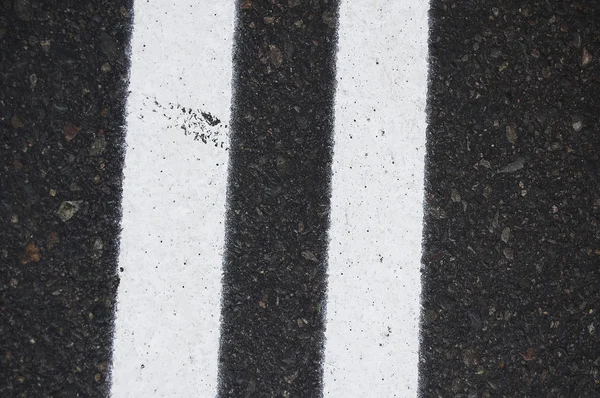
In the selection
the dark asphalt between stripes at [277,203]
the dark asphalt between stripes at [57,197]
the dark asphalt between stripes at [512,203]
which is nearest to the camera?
the dark asphalt between stripes at [57,197]

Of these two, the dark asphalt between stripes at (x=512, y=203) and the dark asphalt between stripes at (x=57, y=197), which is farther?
the dark asphalt between stripes at (x=512, y=203)

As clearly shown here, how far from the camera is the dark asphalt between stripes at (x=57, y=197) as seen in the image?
2049 mm

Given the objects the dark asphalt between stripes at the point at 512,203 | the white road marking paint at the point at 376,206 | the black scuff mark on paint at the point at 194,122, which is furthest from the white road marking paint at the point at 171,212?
the dark asphalt between stripes at the point at 512,203

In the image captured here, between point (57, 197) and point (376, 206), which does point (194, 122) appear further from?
point (376, 206)

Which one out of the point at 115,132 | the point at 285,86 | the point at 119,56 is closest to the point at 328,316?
the point at 285,86

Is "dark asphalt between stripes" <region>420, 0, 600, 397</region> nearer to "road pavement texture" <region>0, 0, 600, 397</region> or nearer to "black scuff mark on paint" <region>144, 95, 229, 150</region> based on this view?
"road pavement texture" <region>0, 0, 600, 397</region>

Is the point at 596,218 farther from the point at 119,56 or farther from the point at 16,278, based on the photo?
the point at 16,278

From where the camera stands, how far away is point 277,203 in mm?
2203

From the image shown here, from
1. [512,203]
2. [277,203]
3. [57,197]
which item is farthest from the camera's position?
[512,203]

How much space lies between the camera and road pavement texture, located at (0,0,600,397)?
207 centimetres

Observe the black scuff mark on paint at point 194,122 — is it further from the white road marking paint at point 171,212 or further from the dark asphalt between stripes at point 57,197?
the dark asphalt between stripes at point 57,197

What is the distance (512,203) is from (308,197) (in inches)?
29.3

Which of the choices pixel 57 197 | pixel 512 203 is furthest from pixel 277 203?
pixel 512 203

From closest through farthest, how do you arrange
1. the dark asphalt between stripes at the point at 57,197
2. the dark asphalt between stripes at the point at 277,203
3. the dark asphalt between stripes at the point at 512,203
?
1. the dark asphalt between stripes at the point at 57,197
2. the dark asphalt between stripes at the point at 277,203
3. the dark asphalt between stripes at the point at 512,203
